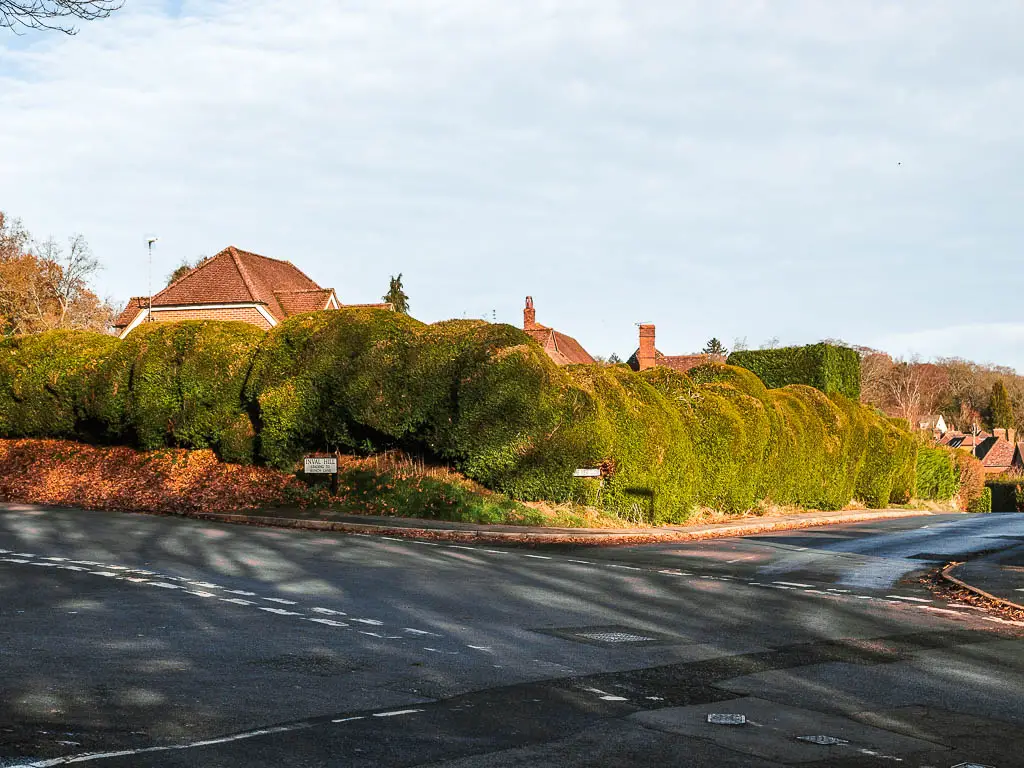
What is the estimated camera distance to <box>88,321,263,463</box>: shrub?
28812 mm

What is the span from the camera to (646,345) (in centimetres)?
6862

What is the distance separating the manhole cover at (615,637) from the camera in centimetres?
1014

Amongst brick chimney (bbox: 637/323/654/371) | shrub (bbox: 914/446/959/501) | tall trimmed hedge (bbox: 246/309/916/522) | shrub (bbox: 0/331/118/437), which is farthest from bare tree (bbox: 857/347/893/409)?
shrub (bbox: 0/331/118/437)

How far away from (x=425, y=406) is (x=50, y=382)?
1383cm

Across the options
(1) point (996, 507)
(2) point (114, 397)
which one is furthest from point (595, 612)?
(1) point (996, 507)

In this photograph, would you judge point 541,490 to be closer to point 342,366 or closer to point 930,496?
point 342,366

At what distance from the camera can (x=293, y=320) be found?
2850cm

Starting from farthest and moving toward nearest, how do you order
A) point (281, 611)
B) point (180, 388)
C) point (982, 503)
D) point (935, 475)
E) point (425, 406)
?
point (982, 503) → point (935, 475) → point (180, 388) → point (425, 406) → point (281, 611)

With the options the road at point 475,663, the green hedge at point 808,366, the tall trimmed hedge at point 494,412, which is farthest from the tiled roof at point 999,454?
the road at point 475,663

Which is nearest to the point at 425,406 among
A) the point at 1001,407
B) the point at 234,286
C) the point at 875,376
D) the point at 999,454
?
the point at 234,286

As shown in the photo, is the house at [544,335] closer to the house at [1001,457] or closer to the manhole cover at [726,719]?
the manhole cover at [726,719]

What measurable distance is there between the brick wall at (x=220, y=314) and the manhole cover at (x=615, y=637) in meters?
41.6

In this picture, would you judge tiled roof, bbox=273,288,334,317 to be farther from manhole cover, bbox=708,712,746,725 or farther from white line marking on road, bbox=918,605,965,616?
manhole cover, bbox=708,712,746,725

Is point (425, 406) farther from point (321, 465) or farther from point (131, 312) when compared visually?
point (131, 312)
